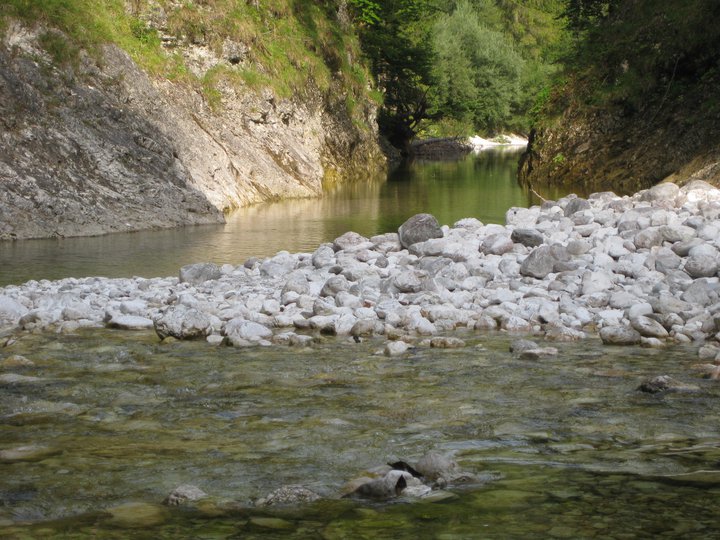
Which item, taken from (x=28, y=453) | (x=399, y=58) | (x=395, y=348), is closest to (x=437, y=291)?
(x=395, y=348)

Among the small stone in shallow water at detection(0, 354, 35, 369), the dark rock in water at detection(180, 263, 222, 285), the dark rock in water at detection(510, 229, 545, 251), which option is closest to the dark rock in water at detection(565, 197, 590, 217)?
the dark rock in water at detection(510, 229, 545, 251)

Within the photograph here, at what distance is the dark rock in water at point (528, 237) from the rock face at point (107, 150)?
677 centimetres

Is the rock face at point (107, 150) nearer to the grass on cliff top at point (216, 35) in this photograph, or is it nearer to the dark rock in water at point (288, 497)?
the grass on cliff top at point (216, 35)

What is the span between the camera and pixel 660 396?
5.35m

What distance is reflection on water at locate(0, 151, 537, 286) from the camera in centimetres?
1109

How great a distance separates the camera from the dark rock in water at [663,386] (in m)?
5.44

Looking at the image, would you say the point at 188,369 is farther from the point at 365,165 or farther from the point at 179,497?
the point at 365,165

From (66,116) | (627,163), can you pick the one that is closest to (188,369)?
(66,116)

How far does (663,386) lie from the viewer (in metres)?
5.46

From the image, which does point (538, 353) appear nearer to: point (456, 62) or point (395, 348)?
point (395, 348)

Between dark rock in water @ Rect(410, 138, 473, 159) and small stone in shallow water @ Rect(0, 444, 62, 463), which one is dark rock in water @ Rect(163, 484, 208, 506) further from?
dark rock in water @ Rect(410, 138, 473, 159)

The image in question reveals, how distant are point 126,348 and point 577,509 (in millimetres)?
4240

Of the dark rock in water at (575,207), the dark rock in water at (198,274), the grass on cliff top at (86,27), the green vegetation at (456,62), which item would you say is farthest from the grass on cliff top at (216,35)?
the dark rock in water at (575,207)

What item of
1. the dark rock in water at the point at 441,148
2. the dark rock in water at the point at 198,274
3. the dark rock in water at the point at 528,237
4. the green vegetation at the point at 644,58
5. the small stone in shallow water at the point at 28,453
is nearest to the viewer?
the small stone in shallow water at the point at 28,453
